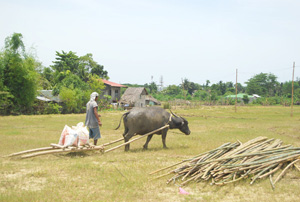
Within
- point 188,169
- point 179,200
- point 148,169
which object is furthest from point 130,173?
point 179,200

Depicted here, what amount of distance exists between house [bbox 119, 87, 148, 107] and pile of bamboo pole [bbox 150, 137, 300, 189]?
37.6 m

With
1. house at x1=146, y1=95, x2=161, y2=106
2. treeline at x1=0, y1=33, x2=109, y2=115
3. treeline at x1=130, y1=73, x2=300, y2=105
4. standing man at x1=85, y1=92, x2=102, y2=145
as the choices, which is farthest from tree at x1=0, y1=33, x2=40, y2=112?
treeline at x1=130, y1=73, x2=300, y2=105

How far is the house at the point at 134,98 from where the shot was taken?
4365 cm

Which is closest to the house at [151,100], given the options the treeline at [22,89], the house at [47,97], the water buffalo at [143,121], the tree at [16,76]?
the treeline at [22,89]

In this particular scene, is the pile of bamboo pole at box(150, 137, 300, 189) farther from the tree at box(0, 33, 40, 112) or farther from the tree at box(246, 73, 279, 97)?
the tree at box(246, 73, 279, 97)

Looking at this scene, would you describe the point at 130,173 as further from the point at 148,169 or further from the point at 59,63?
the point at 59,63

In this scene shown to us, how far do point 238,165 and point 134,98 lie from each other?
3950cm

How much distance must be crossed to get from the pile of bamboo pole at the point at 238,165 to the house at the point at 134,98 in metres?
37.6

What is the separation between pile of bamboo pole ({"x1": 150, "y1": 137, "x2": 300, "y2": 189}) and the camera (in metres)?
5.27

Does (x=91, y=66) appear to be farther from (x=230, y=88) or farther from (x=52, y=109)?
(x=230, y=88)

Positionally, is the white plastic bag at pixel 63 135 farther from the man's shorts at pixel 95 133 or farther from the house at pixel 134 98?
the house at pixel 134 98

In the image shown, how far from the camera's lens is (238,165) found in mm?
5207

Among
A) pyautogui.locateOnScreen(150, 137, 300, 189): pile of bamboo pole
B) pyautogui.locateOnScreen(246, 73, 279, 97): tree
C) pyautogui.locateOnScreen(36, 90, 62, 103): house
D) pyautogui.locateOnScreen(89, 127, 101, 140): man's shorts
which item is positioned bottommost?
pyautogui.locateOnScreen(150, 137, 300, 189): pile of bamboo pole

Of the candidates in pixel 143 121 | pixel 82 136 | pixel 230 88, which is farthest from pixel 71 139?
pixel 230 88
